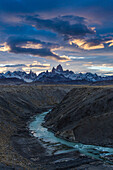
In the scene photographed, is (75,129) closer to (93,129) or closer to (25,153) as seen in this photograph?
(93,129)

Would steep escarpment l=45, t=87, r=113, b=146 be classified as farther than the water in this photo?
Yes

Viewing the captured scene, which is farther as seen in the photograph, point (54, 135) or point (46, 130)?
point (46, 130)

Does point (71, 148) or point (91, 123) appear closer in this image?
point (71, 148)

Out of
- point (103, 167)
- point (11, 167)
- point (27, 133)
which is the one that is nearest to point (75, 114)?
point (27, 133)

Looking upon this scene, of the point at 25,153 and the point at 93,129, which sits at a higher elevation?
the point at 93,129

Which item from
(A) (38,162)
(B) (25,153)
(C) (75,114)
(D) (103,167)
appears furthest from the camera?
(C) (75,114)

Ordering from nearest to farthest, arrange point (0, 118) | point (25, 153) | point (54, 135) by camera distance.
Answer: point (25, 153)
point (54, 135)
point (0, 118)

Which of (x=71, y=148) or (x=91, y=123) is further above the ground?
(x=91, y=123)

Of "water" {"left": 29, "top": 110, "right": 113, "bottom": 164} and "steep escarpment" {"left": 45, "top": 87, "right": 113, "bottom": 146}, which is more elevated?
"steep escarpment" {"left": 45, "top": 87, "right": 113, "bottom": 146}

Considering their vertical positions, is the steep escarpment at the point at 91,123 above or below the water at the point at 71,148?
above

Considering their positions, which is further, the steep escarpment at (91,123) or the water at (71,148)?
the steep escarpment at (91,123)
